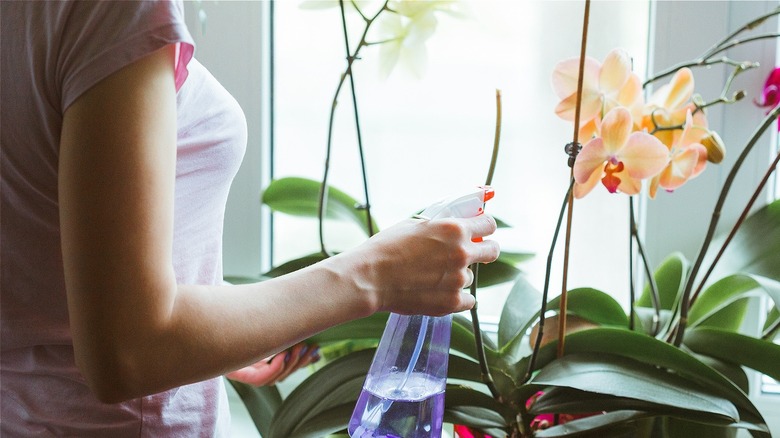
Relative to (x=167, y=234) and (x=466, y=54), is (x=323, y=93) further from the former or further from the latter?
(x=167, y=234)

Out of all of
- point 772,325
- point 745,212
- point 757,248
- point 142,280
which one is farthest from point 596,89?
point 142,280

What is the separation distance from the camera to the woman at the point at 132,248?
42 centimetres

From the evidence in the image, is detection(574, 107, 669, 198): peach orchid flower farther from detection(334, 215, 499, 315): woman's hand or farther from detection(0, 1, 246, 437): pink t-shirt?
detection(0, 1, 246, 437): pink t-shirt

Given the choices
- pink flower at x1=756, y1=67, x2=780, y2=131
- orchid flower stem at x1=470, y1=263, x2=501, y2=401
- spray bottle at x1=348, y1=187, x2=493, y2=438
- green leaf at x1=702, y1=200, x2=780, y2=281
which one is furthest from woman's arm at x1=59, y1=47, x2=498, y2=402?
pink flower at x1=756, y1=67, x2=780, y2=131

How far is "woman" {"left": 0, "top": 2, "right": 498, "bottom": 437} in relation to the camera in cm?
42

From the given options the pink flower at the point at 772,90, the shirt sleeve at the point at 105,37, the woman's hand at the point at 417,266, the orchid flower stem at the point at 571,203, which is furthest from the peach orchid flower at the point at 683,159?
the shirt sleeve at the point at 105,37

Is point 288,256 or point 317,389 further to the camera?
point 288,256

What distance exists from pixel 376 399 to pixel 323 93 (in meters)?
0.67

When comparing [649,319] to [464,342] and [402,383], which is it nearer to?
[464,342]

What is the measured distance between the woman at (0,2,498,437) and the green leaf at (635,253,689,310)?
1.56 feet

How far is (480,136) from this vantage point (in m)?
1.19

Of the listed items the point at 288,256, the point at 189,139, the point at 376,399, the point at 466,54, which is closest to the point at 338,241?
the point at 288,256

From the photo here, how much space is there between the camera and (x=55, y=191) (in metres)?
0.50

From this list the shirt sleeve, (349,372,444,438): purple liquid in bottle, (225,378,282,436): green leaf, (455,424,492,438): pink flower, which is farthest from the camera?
(225,378,282,436): green leaf
